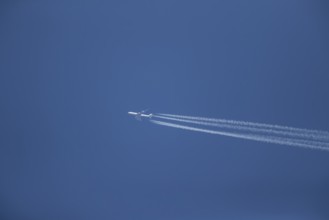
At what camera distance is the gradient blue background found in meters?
6.75

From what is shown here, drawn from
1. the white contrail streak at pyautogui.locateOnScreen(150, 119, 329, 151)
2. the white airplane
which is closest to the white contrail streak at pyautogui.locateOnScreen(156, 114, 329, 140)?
the white contrail streak at pyautogui.locateOnScreen(150, 119, 329, 151)

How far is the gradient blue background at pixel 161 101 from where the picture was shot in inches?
266

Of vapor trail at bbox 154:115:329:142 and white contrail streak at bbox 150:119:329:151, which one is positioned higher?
vapor trail at bbox 154:115:329:142

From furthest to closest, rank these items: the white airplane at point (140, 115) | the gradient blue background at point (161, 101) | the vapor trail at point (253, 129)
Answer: the white airplane at point (140, 115) → the vapor trail at point (253, 129) → the gradient blue background at point (161, 101)

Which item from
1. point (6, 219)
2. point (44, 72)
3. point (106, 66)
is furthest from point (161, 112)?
point (6, 219)

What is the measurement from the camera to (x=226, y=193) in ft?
23.5

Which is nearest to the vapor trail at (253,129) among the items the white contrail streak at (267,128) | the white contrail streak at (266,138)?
the white contrail streak at (267,128)

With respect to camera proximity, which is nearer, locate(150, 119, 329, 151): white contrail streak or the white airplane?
locate(150, 119, 329, 151): white contrail streak

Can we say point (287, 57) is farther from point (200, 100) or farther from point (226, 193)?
point (226, 193)

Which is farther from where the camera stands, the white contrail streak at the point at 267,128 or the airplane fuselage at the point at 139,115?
the airplane fuselage at the point at 139,115

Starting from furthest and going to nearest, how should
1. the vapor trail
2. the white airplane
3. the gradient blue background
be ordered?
1. the white airplane
2. the vapor trail
3. the gradient blue background

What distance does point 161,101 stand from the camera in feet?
23.0

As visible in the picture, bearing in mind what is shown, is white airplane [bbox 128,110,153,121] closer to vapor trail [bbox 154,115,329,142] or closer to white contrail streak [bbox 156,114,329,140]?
vapor trail [bbox 154,115,329,142]

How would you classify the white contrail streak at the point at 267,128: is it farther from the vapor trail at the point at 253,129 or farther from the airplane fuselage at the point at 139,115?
the airplane fuselage at the point at 139,115
